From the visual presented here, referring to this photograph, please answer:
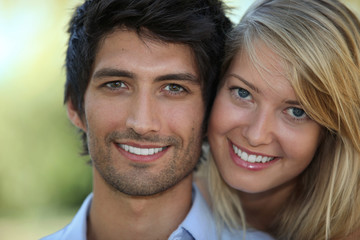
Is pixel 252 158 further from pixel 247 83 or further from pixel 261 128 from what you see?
pixel 247 83

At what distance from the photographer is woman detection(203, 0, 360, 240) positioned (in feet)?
8.72

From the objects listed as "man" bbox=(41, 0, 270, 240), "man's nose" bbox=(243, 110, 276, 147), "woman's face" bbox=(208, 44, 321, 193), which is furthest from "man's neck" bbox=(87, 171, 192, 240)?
"man's nose" bbox=(243, 110, 276, 147)

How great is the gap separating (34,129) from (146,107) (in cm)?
489

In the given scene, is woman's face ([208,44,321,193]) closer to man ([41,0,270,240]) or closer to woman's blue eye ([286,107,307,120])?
woman's blue eye ([286,107,307,120])

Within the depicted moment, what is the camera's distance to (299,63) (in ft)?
8.66

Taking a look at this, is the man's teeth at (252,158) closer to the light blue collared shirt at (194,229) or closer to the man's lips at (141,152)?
the light blue collared shirt at (194,229)

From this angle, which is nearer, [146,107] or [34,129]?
[146,107]

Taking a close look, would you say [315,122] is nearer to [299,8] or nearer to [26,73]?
[299,8]

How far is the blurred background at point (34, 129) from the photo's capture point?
6.87m

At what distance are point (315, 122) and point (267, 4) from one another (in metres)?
0.81

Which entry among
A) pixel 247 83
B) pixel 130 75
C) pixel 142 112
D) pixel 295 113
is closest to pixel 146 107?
pixel 142 112

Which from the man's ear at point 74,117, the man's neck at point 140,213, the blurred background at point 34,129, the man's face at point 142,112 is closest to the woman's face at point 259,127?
the man's face at point 142,112

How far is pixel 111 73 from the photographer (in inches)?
104

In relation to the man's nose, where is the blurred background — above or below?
below
